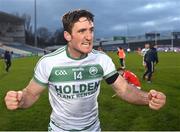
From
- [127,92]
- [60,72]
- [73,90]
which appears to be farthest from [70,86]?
[127,92]

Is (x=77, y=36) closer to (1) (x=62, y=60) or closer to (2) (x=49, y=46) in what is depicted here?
(1) (x=62, y=60)

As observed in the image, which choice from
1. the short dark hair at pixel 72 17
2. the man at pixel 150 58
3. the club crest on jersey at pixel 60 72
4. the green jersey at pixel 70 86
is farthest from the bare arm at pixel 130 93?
the man at pixel 150 58

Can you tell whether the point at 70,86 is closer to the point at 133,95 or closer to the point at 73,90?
the point at 73,90

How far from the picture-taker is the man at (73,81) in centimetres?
489

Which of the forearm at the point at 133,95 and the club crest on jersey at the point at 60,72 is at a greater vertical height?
the club crest on jersey at the point at 60,72

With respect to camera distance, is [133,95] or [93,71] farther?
[133,95]

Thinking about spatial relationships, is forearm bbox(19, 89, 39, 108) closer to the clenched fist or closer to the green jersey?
the green jersey

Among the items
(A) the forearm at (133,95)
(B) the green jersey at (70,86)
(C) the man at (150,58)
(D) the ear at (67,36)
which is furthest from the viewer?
(C) the man at (150,58)

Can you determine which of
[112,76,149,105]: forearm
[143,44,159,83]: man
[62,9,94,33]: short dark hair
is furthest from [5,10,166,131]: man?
[143,44,159,83]: man

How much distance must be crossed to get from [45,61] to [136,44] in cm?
15818

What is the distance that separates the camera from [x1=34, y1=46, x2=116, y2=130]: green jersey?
4.90 meters

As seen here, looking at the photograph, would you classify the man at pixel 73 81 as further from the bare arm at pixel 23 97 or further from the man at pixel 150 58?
the man at pixel 150 58

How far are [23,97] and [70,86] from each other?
1.56 ft

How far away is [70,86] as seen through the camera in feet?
16.0
